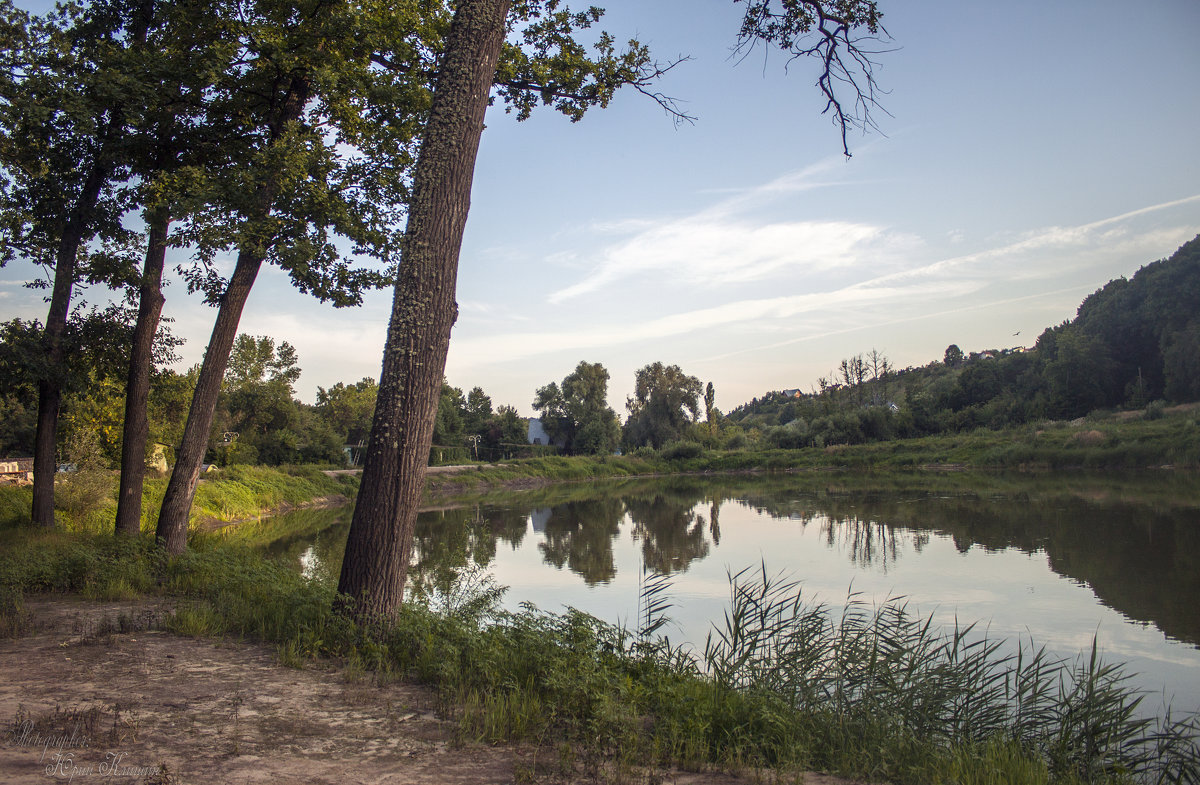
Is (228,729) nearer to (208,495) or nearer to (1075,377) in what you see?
(208,495)

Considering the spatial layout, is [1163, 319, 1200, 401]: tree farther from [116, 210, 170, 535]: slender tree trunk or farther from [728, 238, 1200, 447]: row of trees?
[116, 210, 170, 535]: slender tree trunk

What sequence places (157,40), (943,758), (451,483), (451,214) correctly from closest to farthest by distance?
(943,758)
(451,214)
(157,40)
(451,483)

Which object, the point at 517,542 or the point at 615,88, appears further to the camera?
the point at 517,542

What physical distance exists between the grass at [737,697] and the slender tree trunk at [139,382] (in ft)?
9.15

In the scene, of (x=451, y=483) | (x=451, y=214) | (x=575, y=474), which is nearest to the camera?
(x=451, y=214)

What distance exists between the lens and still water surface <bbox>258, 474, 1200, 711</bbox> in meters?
8.41

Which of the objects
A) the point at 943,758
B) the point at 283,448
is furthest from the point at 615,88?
the point at 283,448

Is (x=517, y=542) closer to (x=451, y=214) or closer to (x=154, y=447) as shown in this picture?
(x=154, y=447)

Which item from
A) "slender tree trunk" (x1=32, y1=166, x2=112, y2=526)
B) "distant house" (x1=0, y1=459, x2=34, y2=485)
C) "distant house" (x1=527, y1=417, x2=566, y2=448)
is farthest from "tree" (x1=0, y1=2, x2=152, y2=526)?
"distant house" (x1=527, y1=417, x2=566, y2=448)

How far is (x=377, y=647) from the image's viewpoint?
4.70 m

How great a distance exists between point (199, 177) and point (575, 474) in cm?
4592

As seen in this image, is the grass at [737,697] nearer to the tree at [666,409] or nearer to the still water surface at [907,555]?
the still water surface at [907,555]

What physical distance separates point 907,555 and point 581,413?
54299 mm

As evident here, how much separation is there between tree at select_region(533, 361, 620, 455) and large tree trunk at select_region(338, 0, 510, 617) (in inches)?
2333
